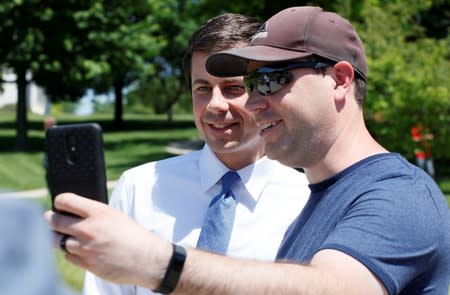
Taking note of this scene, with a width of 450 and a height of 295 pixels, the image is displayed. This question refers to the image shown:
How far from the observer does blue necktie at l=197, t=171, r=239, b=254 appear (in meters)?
2.89

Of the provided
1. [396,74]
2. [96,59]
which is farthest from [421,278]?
[96,59]

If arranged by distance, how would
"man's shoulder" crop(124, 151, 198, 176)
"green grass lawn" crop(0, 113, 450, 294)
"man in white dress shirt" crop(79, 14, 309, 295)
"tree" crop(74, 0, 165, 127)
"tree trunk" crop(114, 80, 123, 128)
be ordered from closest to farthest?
"man in white dress shirt" crop(79, 14, 309, 295) < "man's shoulder" crop(124, 151, 198, 176) < "green grass lawn" crop(0, 113, 450, 294) < "tree" crop(74, 0, 165, 127) < "tree trunk" crop(114, 80, 123, 128)

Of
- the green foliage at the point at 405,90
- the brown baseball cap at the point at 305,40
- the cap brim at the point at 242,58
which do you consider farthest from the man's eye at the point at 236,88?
the green foliage at the point at 405,90

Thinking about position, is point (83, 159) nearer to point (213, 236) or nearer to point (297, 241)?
point (297, 241)

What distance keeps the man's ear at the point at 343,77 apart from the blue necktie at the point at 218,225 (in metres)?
0.91

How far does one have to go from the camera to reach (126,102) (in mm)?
62906

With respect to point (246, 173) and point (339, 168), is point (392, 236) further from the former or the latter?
point (246, 173)

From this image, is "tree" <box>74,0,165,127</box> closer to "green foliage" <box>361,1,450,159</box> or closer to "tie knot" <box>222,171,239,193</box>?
"green foliage" <box>361,1,450,159</box>

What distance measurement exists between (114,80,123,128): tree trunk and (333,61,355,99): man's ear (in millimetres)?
42289

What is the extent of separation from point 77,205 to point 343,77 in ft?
3.37

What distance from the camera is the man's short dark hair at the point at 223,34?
3.05 meters

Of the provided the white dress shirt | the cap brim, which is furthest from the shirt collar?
the cap brim

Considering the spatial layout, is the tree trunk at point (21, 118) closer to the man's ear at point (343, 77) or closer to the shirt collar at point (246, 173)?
the shirt collar at point (246, 173)

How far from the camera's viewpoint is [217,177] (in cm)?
311
